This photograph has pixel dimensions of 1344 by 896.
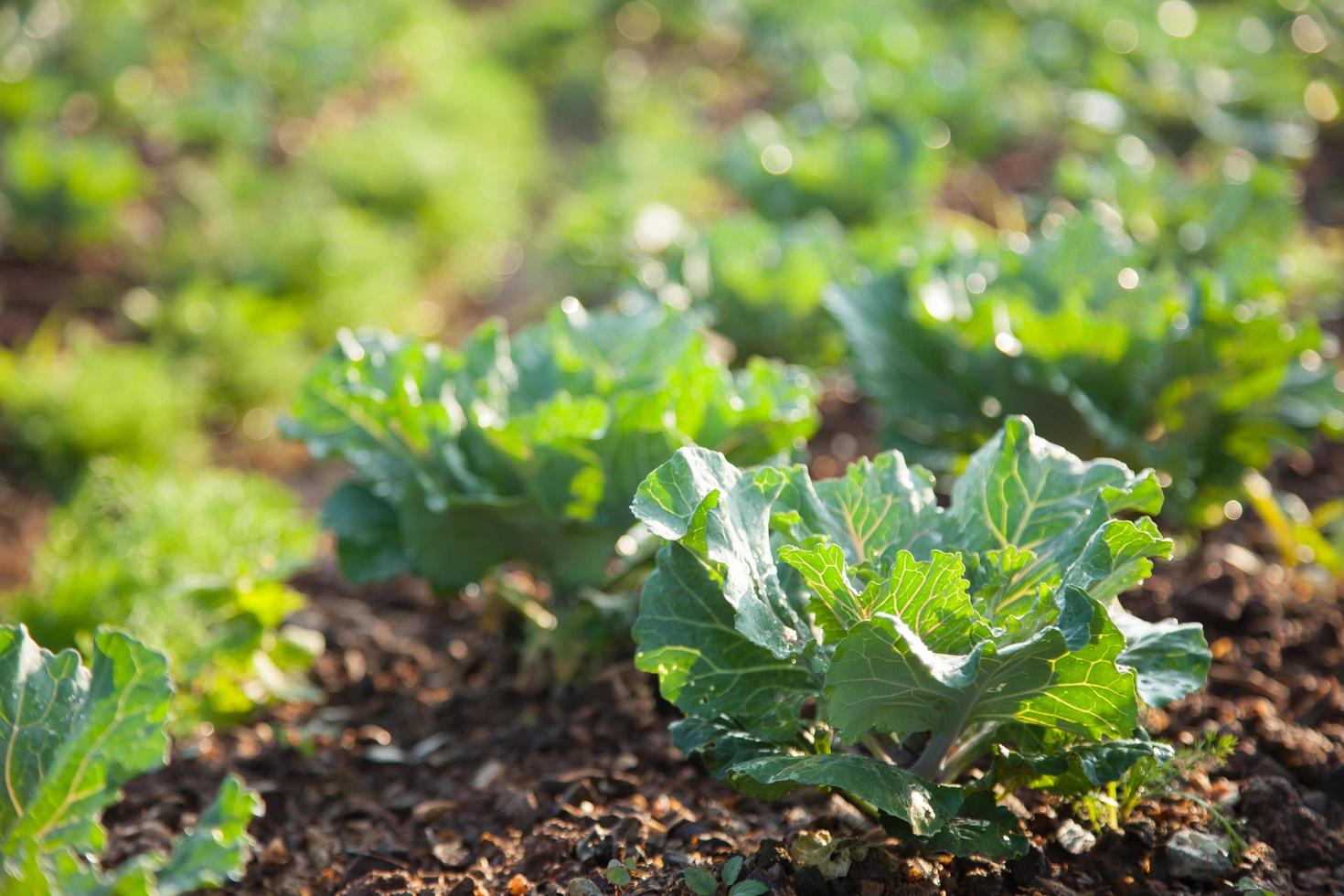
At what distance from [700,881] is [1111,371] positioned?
1.68 m

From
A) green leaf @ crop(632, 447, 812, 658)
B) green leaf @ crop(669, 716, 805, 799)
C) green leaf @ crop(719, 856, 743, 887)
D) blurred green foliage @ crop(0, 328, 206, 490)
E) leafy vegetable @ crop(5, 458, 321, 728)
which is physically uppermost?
green leaf @ crop(632, 447, 812, 658)

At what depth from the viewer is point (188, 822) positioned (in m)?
2.56

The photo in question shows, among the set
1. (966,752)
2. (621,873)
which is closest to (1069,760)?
(966,752)

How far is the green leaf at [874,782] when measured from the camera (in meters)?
1.75

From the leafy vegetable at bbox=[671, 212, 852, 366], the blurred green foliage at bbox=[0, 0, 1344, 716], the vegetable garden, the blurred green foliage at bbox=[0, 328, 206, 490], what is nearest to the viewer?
the vegetable garden

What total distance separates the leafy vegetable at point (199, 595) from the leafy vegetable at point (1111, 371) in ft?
5.08

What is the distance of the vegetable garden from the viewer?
1.83 metres

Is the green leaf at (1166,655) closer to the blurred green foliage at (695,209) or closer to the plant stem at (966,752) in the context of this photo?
the plant stem at (966,752)

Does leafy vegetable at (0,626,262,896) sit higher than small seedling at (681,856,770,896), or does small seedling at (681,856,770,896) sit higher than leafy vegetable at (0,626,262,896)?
leafy vegetable at (0,626,262,896)

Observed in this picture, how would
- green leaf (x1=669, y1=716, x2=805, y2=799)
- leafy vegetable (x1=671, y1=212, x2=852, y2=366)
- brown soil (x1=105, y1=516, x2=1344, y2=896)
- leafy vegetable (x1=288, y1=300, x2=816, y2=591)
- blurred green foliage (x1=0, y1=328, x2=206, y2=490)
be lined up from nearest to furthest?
green leaf (x1=669, y1=716, x2=805, y2=799)
brown soil (x1=105, y1=516, x2=1344, y2=896)
leafy vegetable (x1=288, y1=300, x2=816, y2=591)
leafy vegetable (x1=671, y1=212, x2=852, y2=366)
blurred green foliage (x1=0, y1=328, x2=206, y2=490)

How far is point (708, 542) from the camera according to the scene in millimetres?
1759

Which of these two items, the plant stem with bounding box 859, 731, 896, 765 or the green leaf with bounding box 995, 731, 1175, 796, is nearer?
the green leaf with bounding box 995, 731, 1175, 796

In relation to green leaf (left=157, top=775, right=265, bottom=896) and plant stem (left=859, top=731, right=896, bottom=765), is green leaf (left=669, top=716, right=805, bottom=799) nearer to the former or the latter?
plant stem (left=859, top=731, right=896, bottom=765)

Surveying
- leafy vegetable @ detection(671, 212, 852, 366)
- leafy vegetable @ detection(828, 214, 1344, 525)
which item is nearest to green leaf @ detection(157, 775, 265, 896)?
leafy vegetable @ detection(828, 214, 1344, 525)
